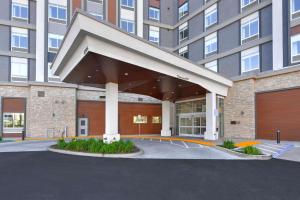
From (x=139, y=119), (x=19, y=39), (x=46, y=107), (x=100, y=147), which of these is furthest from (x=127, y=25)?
(x=100, y=147)

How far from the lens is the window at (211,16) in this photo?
Answer: 3161 cm

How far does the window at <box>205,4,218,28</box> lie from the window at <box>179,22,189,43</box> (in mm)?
4723

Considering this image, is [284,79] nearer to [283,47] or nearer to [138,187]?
[283,47]

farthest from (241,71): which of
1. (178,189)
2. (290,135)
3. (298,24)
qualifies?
(178,189)

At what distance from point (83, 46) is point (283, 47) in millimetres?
17755

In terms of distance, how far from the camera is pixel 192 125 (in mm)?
30562

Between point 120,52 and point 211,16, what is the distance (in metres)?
21.9

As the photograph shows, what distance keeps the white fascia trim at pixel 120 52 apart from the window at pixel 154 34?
19.1m

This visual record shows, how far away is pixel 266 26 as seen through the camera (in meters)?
24.4

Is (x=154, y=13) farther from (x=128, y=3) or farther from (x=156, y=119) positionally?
(x=156, y=119)

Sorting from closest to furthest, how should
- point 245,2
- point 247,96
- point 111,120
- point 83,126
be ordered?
1. point 111,120
2. point 247,96
3. point 245,2
4. point 83,126

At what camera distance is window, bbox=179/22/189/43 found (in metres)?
37.7

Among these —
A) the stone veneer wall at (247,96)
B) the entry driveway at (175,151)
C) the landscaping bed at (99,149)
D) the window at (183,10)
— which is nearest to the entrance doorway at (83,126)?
the entry driveway at (175,151)

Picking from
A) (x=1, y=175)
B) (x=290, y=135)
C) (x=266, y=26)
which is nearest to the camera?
(x=1, y=175)
